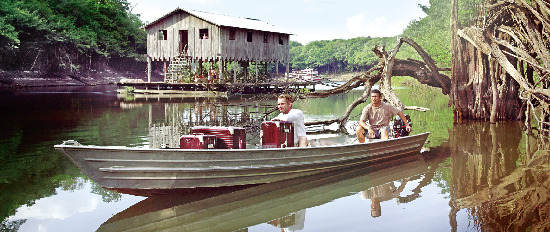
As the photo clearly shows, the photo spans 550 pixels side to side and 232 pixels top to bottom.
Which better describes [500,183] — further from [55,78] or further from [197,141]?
[55,78]

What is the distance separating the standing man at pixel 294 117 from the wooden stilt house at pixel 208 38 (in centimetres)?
2904

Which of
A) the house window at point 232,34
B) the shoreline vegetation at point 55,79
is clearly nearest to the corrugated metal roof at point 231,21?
the house window at point 232,34

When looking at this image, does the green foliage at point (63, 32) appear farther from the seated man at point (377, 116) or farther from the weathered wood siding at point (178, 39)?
the seated man at point (377, 116)

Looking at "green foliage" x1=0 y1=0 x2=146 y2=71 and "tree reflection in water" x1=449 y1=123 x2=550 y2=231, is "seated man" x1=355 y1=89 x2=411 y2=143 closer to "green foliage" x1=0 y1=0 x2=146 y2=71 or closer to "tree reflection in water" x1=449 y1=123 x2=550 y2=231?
"tree reflection in water" x1=449 y1=123 x2=550 y2=231

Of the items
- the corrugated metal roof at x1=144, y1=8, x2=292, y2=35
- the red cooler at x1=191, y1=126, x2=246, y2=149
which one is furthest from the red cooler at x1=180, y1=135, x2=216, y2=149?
the corrugated metal roof at x1=144, y1=8, x2=292, y2=35

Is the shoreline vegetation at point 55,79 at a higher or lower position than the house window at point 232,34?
lower

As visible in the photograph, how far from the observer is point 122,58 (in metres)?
70.2

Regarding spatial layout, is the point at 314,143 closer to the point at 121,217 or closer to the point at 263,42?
the point at 121,217

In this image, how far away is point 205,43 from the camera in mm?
40938

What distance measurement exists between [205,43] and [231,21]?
3.14 metres

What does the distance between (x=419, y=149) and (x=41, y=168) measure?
352 inches

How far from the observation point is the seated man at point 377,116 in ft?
40.2

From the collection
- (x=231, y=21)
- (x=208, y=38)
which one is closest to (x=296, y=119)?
(x=208, y=38)

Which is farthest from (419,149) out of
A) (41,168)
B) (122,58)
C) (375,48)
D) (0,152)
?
(122,58)
